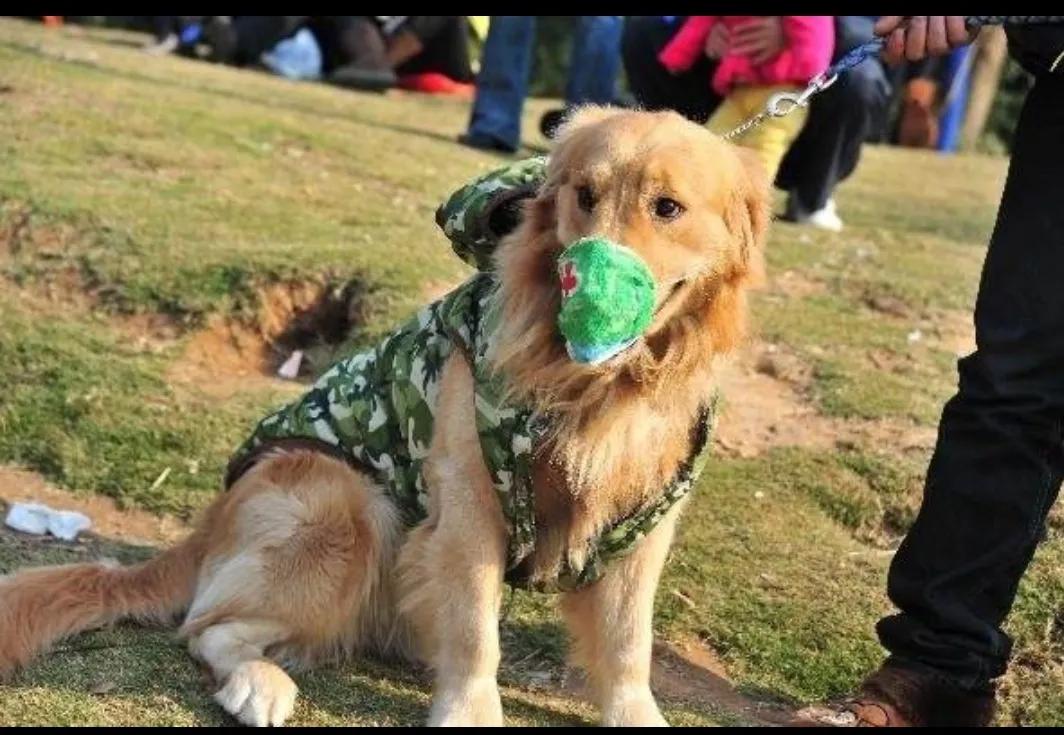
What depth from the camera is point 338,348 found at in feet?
19.3

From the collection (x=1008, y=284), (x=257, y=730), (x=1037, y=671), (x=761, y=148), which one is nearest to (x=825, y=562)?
(x=1037, y=671)

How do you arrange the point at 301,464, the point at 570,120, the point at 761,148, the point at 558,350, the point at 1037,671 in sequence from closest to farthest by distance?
the point at 558,350
the point at 570,120
the point at 301,464
the point at 1037,671
the point at 761,148

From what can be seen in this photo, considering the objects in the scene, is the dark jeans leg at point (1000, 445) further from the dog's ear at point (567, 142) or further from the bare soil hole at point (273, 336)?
the bare soil hole at point (273, 336)

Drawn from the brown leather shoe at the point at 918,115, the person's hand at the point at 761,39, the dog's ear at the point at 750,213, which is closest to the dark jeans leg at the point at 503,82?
the person's hand at the point at 761,39

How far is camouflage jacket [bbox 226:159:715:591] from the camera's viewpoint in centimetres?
328

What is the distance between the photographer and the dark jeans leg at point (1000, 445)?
3.36 m

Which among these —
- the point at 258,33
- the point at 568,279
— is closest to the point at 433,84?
the point at 258,33

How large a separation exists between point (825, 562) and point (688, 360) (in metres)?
1.59

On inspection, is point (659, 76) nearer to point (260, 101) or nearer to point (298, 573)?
point (260, 101)

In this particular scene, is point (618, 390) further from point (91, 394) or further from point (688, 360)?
point (91, 394)

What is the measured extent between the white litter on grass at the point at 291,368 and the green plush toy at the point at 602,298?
2909 mm

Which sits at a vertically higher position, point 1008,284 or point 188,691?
point 1008,284

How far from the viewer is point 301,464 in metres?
3.79

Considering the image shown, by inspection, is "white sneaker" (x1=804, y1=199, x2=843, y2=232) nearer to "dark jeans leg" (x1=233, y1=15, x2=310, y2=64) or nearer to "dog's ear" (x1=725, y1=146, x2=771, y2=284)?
"dog's ear" (x1=725, y1=146, x2=771, y2=284)
